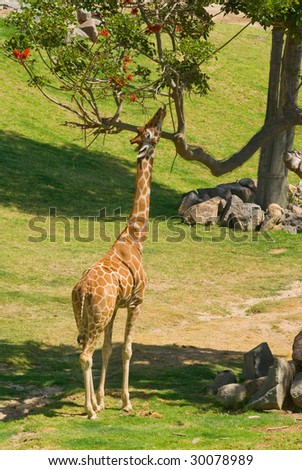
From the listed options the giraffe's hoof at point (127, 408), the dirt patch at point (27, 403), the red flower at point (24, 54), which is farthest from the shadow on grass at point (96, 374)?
the red flower at point (24, 54)

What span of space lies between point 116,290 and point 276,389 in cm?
Answer: 284

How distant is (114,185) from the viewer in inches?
1298

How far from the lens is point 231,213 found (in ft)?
98.4

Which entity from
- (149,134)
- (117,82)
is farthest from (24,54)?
(149,134)

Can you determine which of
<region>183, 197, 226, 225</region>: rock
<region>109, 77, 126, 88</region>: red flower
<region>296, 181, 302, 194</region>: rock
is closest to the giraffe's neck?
<region>109, 77, 126, 88</region>: red flower

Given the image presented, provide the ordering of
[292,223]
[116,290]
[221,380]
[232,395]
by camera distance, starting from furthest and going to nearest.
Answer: [292,223]
[221,380]
[232,395]
[116,290]

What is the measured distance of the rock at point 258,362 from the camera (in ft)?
53.2

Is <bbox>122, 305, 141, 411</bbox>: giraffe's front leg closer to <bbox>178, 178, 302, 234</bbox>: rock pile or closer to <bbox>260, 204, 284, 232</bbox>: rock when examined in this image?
<bbox>178, 178, 302, 234</bbox>: rock pile

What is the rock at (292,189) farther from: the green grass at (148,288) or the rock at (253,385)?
the rock at (253,385)

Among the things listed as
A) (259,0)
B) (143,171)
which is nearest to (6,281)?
(143,171)

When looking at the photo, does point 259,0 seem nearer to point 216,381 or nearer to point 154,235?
point 216,381

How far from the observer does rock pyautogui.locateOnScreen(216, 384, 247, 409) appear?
596 inches

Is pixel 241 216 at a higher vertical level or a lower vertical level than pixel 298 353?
higher

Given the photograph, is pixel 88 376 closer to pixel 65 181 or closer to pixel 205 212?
pixel 205 212
